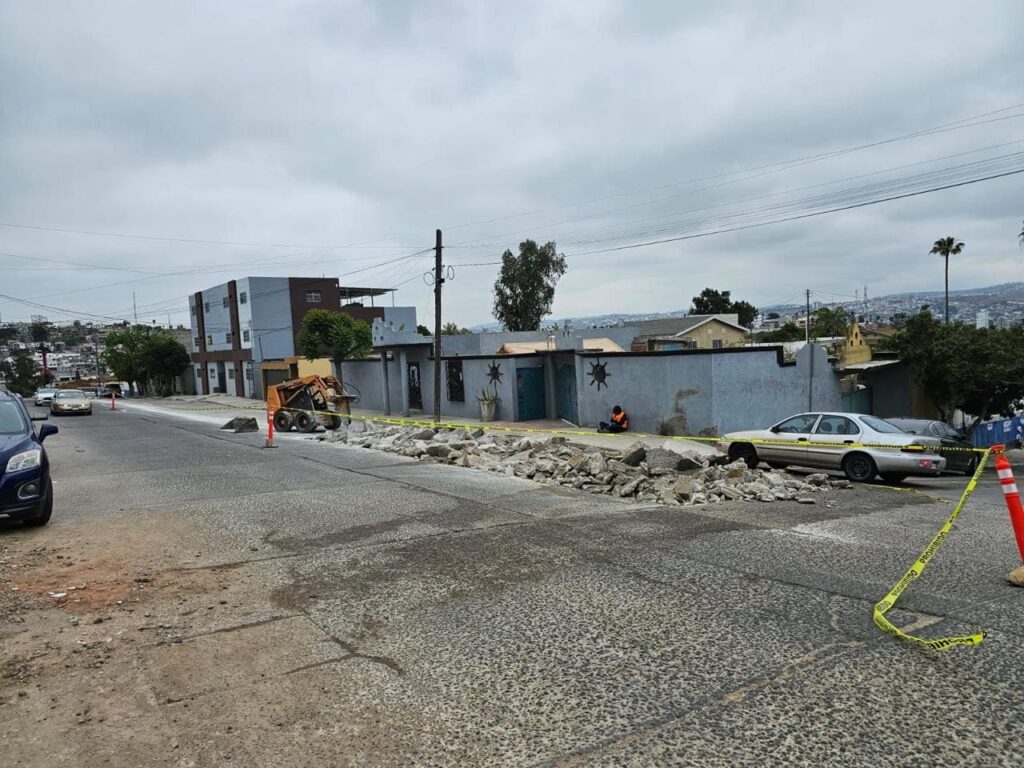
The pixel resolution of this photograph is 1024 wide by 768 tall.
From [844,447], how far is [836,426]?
577mm

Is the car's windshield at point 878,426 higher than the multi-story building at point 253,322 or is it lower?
lower

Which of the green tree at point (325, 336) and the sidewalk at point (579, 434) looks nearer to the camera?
the sidewalk at point (579, 434)

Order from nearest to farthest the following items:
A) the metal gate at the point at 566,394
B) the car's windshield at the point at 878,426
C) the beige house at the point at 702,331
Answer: the car's windshield at the point at 878,426
the metal gate at the point at 566,394
the beige house at the point at 702,331

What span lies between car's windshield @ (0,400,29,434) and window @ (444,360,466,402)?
871 inches

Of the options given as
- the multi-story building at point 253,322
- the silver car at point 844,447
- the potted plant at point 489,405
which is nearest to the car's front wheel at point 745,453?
the silver car at point 844,447

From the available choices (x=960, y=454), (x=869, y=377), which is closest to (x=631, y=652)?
(x=960, y=454)

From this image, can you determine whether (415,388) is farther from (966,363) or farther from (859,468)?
(859,468)

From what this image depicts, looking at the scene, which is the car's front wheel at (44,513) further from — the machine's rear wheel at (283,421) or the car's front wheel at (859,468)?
the machine's rear wheel at (283,421)

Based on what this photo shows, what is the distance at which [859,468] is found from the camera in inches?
562

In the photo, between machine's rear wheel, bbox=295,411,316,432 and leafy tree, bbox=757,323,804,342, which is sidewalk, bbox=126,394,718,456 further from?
leafy tree, bbox=757,323,804,342

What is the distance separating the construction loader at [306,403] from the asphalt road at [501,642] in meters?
16.6

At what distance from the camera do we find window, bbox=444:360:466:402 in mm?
31109

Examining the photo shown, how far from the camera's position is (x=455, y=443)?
17.6m

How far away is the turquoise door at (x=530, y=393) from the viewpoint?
2831 cm
